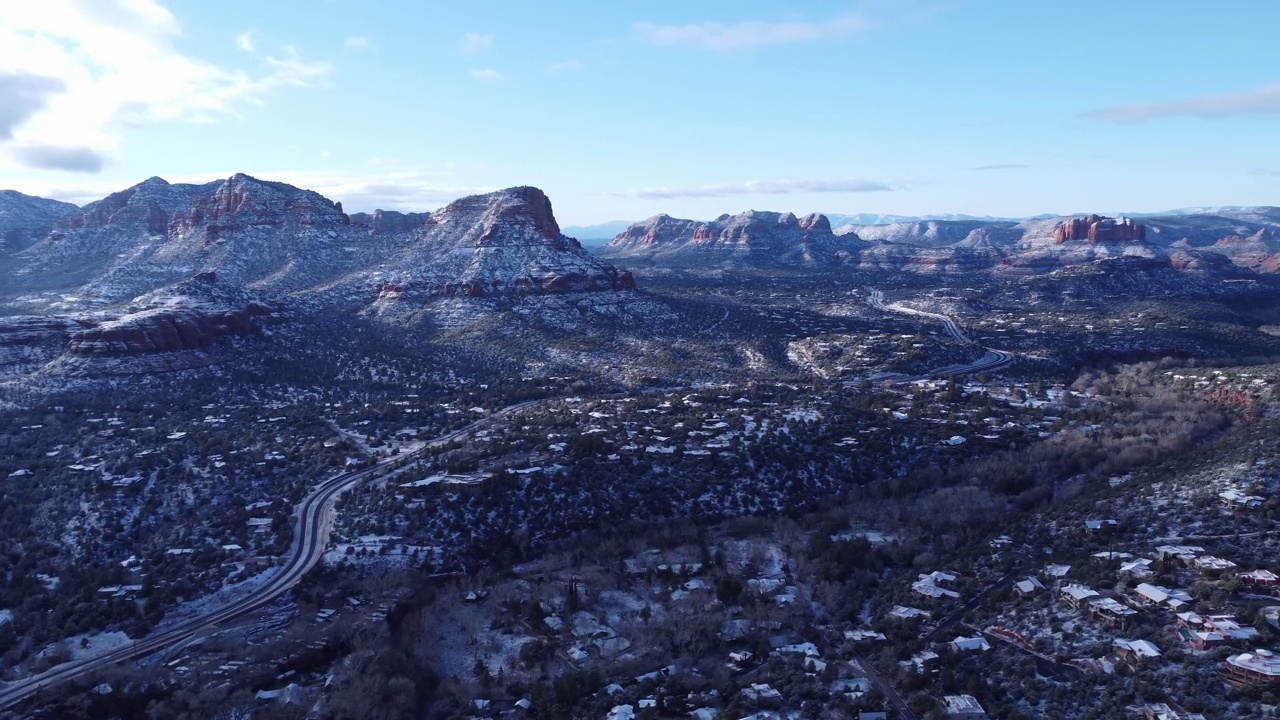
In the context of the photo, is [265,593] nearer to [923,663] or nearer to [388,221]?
[923,663]

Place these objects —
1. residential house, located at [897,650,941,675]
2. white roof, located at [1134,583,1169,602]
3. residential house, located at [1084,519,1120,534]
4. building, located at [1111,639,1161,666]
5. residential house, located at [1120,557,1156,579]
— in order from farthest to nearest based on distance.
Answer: residential house, located at [1084,519,1120,534], residential house, located at [1120,557,1156,579], white roof, located at [1134,583,1169,602], residential house, located at [897,650,941,675], building, located at [1111,639,1161,666]

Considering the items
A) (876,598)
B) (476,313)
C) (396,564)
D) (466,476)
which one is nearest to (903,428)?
(876,598)

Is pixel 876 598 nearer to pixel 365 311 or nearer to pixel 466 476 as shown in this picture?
pixel 466 476

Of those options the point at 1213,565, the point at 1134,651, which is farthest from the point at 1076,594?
the point at 1213,565

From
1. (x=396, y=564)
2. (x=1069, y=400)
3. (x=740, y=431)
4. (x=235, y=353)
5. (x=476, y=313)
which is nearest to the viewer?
(x=396, y=564)

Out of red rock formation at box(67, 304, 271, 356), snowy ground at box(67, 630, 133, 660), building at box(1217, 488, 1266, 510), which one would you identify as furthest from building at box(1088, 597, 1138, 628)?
red rock formation at box(67, 304, 271, 356)

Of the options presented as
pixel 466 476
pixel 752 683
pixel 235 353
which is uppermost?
pixel 235 353

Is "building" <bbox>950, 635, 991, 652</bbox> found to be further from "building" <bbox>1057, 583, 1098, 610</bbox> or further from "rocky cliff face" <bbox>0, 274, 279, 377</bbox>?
"rocky cliff face" <bbox>0, 274, 279, 377</bbox>
